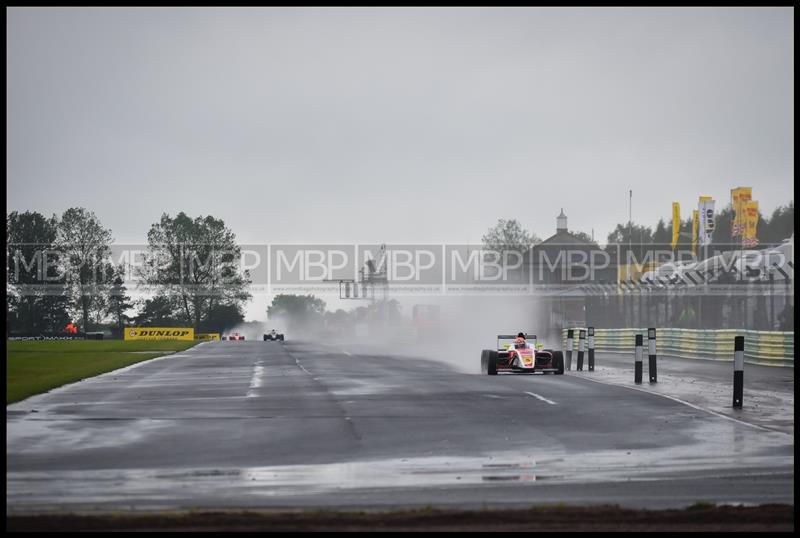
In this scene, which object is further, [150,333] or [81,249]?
[81,249]

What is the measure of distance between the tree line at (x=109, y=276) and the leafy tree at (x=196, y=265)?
0.12m

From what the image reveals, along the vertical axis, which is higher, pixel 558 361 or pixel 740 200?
pixel 740 200

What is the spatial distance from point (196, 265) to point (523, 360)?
117 meters

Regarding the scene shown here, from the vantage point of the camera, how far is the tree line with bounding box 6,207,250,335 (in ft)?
413

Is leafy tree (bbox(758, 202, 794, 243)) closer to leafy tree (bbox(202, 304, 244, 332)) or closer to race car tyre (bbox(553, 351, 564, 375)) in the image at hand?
leafy tree (bbox(202, 304, 244, 332))

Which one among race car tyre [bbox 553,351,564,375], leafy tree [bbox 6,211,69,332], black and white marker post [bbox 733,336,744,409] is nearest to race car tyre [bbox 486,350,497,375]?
race car tyre [bbox 553,351,564,375]

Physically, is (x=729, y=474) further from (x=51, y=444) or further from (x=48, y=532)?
(x=51, y=444)

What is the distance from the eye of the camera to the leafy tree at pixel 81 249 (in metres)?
131

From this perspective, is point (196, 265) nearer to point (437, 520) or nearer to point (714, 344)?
point (714, 344)

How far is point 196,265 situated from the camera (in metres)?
140

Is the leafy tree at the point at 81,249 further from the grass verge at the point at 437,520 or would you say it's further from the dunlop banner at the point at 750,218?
the grass verge at the point at 437,520

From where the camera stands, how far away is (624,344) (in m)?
47.9

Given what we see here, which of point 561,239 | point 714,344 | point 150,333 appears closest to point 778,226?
point 561,239

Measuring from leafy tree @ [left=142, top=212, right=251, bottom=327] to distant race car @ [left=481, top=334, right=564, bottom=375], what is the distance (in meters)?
114
